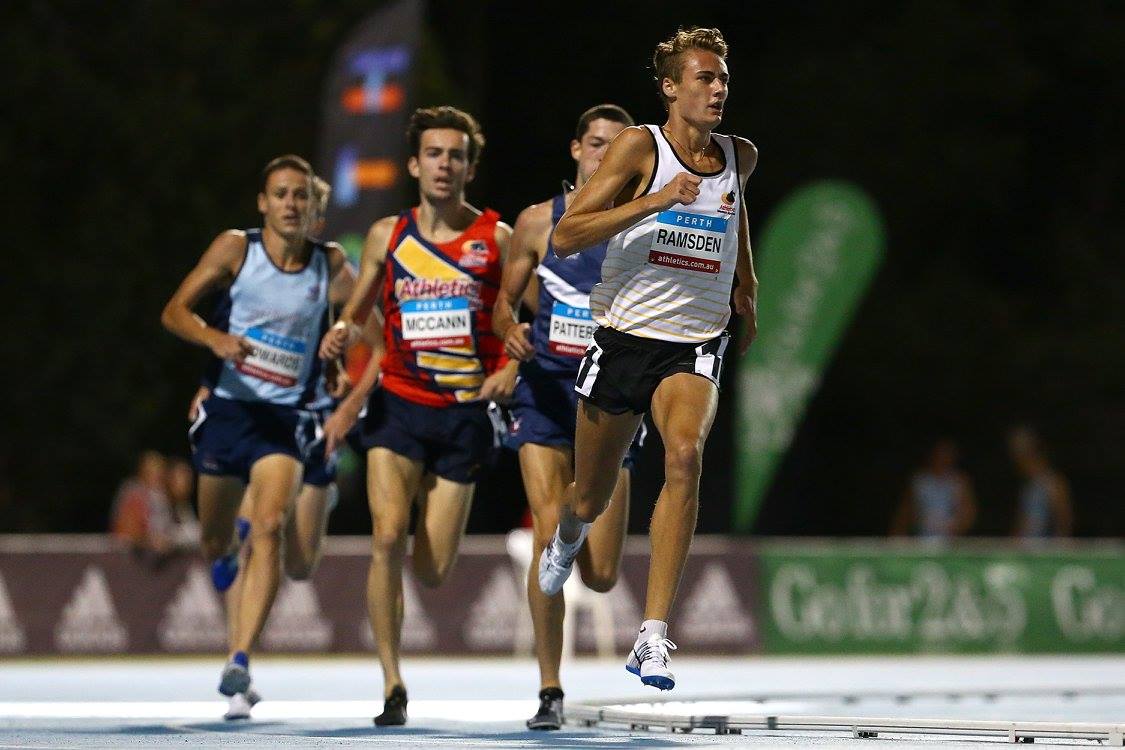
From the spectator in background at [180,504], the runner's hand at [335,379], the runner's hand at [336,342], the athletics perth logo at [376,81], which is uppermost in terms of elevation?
the athletics perth logo at [376,81]

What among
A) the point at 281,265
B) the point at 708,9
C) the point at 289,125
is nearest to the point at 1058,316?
the point at 708,9

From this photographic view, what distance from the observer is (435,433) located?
9.62 meters

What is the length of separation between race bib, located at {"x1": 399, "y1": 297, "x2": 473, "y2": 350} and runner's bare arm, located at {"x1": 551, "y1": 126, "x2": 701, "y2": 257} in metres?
1.71

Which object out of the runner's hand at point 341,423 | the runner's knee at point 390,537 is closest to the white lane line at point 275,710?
the runner's knee at point 390,537

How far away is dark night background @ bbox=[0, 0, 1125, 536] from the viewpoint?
23.2 metres

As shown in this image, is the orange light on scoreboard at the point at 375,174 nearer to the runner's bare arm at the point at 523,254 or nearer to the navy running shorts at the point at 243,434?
the navy running shorts at the point at 243,434

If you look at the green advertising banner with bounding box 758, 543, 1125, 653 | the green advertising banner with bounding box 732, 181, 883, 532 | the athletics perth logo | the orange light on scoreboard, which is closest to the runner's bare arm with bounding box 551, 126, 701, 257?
the orange light on scoreboard

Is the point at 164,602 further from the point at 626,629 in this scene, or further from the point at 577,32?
the point at 577,32

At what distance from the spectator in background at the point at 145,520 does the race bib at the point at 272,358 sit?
818 centimetres

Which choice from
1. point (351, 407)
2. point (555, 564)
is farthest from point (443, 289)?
point (555, 564)

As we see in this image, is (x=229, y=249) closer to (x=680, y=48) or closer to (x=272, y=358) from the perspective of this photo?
(x=272, y=358)

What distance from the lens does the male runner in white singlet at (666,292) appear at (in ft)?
25.8

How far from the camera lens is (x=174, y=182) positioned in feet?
77.6

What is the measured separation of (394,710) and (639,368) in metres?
2.07
